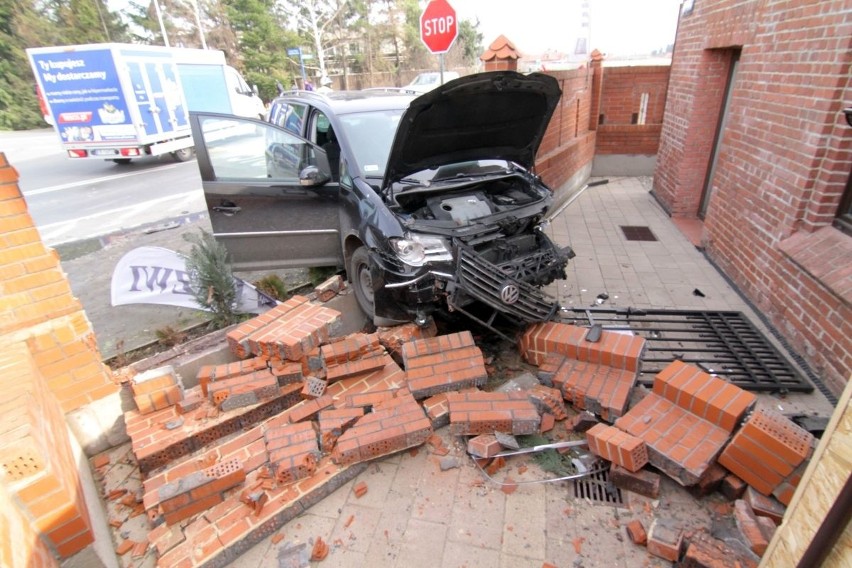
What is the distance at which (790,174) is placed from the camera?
421 cm

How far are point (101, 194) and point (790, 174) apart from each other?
12702 mm

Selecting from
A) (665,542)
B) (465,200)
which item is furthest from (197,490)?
(465,200)

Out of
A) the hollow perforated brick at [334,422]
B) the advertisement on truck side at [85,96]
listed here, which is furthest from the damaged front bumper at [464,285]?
the advertisement on truck side at [85,96]

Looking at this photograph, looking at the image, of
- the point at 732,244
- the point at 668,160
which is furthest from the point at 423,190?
the point at 668,160

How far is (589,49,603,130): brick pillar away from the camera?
993 centimetres

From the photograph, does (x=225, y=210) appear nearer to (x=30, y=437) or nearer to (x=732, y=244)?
(x=30, y=437)

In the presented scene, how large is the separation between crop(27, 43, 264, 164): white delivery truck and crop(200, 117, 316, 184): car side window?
8.15 m

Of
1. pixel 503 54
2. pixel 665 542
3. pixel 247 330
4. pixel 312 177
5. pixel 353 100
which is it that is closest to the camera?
pixel 665 542

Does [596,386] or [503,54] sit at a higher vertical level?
[503,54]

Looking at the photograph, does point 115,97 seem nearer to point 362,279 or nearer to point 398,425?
point 362,279

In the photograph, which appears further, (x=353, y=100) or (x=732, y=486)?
(x=353, y=100)

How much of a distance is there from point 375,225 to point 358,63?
126 feet

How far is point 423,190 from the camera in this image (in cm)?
404

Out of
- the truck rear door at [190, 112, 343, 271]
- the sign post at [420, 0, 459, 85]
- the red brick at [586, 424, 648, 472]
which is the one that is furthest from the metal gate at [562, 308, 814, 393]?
the sign post at [420, 0, 459, 85]
